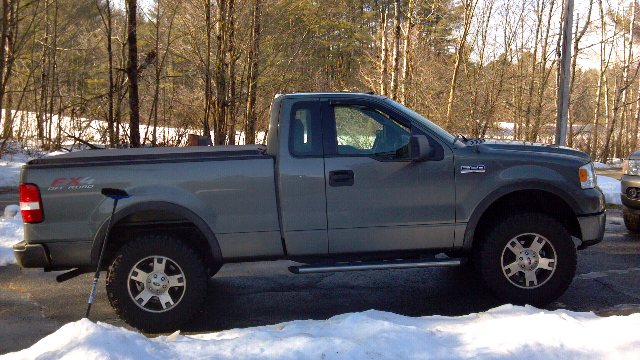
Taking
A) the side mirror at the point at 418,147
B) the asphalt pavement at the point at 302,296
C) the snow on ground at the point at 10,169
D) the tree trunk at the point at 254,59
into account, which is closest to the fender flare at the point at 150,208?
the asphalt pavement at the point at 302,296

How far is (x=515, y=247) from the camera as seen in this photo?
4.91 metres

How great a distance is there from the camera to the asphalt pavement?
489 centimetres

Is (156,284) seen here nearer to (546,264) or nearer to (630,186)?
(546,264)

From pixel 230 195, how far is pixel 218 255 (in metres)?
0.56

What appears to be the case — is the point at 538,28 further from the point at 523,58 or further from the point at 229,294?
the point at 229,294

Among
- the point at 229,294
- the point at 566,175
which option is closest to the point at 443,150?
the point at 566,175

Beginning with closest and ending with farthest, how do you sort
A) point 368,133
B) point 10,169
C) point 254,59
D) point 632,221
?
point 368,133 < point 632,221 < point 10,169 < point 254,59

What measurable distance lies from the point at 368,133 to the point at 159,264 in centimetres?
230

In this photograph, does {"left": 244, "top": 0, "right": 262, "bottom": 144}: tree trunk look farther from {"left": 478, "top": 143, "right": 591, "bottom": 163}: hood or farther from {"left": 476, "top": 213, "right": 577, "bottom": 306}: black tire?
{"left": 476, "top": 213, "right": 577, "bottom": 306}: black tire

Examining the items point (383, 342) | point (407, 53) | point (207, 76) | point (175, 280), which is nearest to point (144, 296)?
point (175, 280)

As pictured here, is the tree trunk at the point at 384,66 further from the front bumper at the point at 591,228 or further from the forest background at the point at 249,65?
the front bumper at the point at 591,228

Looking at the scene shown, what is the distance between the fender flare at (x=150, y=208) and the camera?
14.9 ft

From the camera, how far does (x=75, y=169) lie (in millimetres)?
4543

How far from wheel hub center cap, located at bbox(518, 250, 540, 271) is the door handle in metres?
1.77
